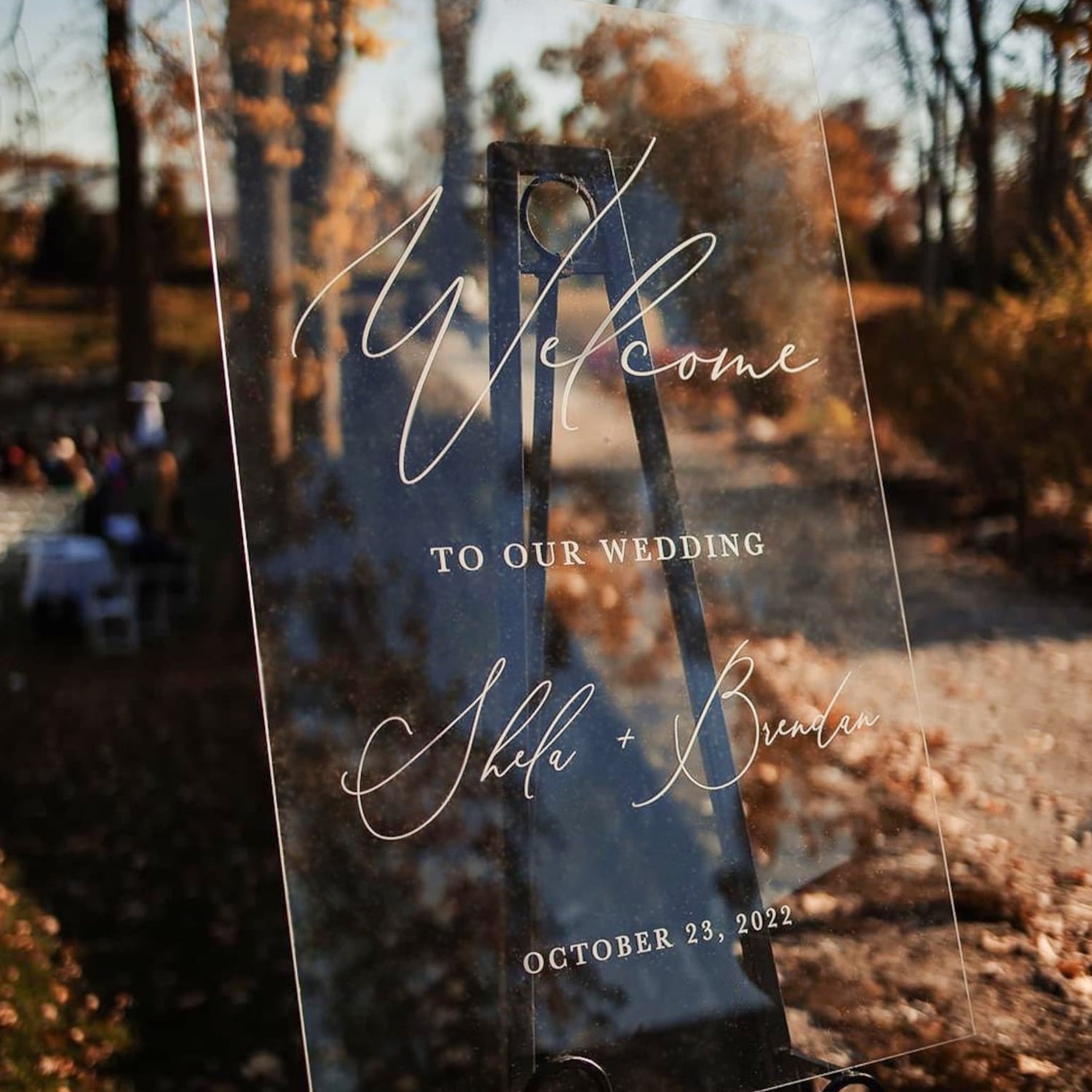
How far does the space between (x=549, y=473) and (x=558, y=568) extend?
18 cm

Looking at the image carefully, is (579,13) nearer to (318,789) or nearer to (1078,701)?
(318,789)

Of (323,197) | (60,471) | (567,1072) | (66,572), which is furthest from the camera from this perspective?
(60,471)

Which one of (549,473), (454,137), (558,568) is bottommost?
(558,568)

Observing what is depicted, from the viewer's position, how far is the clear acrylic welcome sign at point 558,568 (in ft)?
7.23

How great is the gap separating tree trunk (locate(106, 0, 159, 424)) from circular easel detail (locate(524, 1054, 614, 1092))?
5799mm

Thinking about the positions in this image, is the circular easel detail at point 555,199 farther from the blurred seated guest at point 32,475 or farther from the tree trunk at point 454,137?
the blurred seated guest at point 32,475

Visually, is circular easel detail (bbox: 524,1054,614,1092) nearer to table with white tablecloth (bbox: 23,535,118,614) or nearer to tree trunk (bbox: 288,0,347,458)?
tree trunk (bbox: 288,0,347,458)

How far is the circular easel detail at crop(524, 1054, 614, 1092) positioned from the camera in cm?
225

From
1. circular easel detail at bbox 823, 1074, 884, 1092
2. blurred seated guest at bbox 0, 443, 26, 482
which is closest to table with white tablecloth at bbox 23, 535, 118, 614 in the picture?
blurred seated guest at bbox 0, 443, 26, 482

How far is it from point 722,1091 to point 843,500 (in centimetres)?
121

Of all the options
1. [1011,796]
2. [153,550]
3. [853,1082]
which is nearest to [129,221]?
A: [153,550]

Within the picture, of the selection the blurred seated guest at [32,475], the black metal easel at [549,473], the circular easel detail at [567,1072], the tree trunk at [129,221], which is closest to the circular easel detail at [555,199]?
the black metal easel at [549,473]

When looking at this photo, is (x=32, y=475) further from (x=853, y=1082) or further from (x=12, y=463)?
(x=853, y=1082)

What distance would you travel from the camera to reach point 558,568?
7.72 feet
